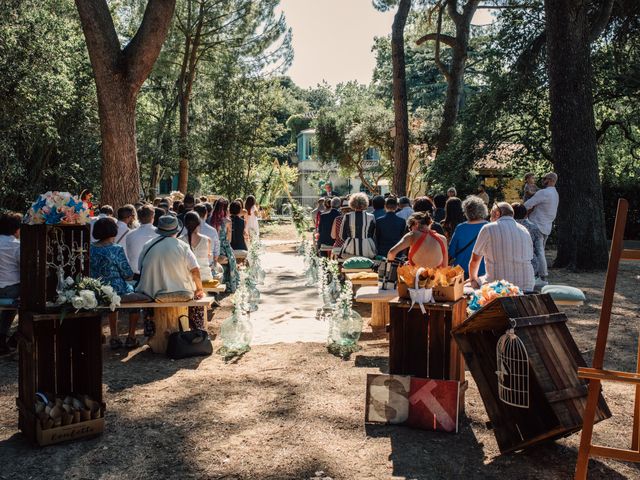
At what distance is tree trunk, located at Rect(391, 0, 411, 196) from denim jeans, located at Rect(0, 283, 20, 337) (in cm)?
1273

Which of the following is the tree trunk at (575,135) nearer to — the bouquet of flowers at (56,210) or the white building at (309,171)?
the bouquet of flowers at (56,210)

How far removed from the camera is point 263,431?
4930 millimetres

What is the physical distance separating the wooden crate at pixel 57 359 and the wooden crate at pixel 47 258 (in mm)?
165

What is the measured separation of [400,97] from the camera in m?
18.2

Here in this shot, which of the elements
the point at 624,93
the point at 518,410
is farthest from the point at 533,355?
the point at 624,93

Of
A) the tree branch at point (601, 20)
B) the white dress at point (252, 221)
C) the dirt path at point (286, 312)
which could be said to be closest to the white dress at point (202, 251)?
the dirt path at point (286, 312)

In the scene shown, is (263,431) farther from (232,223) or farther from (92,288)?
(232,223)

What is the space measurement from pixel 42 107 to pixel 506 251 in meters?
13.8

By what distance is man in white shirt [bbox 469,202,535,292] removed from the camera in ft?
20.4

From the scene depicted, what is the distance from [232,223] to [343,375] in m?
6.71

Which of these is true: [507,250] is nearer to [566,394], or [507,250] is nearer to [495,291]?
[495,291]

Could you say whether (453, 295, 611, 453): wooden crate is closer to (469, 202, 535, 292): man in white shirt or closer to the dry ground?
the dry ground

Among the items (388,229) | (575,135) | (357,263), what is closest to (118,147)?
(357,263)

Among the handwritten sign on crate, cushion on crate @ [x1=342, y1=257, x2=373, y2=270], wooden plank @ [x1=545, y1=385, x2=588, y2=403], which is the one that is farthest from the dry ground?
cushion on crate @ [x1=342, y1=257, x2=373, y2=270]
